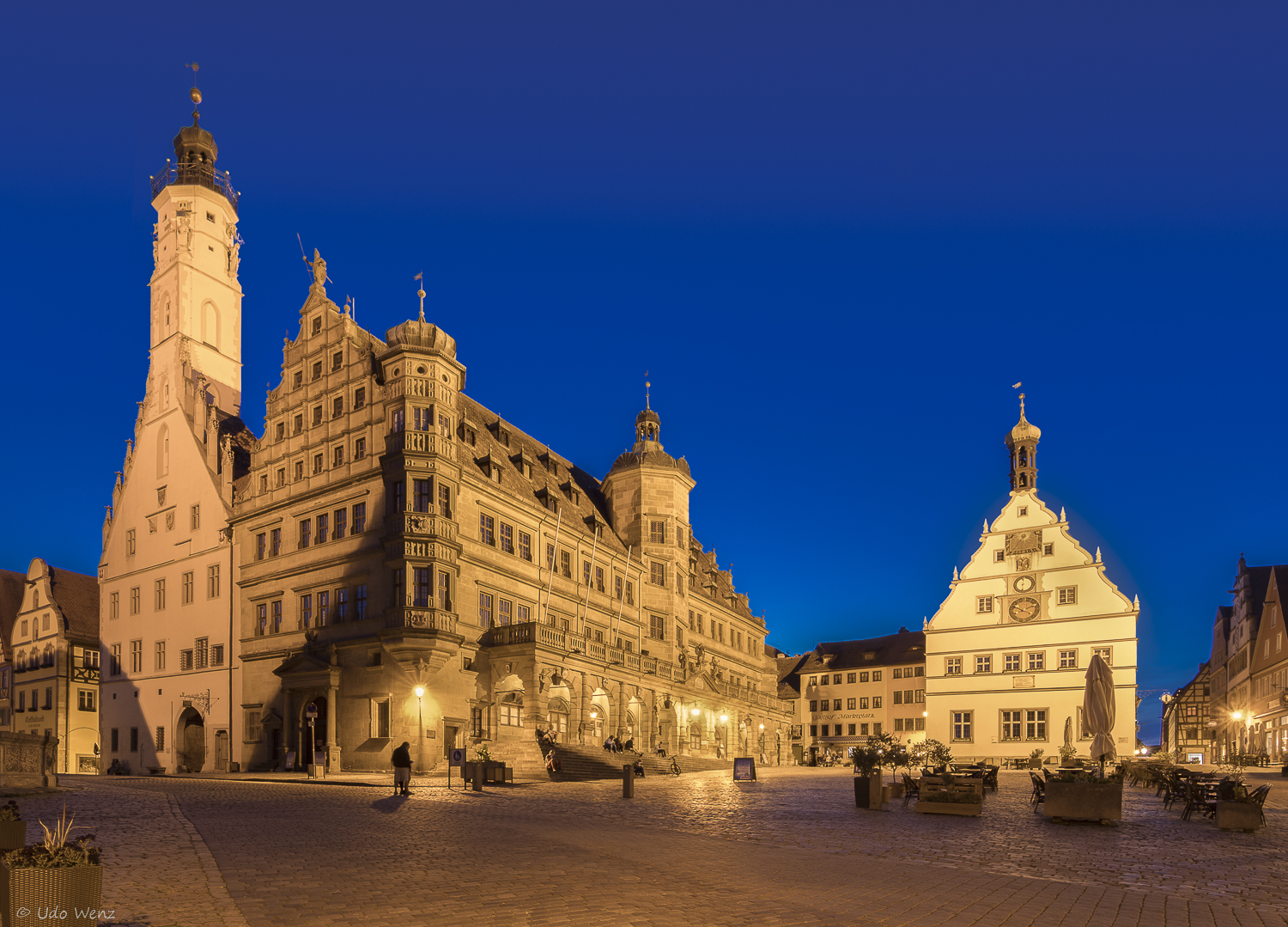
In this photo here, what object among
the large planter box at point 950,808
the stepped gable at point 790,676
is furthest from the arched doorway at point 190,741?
the stepped gable at point 790,676

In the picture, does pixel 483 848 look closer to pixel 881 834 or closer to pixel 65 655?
pixel 881 834

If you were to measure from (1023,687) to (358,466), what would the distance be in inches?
1855

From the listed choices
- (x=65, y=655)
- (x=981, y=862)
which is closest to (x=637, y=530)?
(x=65, y=655)

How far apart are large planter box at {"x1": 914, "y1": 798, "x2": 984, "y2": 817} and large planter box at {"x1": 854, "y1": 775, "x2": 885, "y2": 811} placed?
150 cm

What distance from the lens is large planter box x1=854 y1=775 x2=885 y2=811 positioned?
23812 millimetres

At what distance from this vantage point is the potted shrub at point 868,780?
2386 cm

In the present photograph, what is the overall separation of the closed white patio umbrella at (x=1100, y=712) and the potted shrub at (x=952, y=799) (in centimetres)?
518

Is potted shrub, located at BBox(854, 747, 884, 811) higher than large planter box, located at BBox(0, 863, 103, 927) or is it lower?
lower

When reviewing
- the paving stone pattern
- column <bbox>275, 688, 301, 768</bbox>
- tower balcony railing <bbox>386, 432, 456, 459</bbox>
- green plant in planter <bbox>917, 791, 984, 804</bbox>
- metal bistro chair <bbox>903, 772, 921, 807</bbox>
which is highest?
tower balcony railing <bbox>386, 432, 456, 459</bbox>

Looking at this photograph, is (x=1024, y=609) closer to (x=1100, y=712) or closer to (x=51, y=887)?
(x=1100, y=712)

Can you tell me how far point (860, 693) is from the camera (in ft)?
306

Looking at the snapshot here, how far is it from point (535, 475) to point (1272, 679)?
4531cm

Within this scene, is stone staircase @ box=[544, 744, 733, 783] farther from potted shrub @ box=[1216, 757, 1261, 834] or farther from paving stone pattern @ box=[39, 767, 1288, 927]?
potted shrub @ box=[1216, 757, 1261, 834]

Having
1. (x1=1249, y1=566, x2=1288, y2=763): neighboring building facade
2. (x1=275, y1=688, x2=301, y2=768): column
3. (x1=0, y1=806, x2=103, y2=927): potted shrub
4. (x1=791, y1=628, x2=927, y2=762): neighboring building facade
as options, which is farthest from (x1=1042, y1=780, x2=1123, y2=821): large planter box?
(x1=791, y1=628, x2=927, y2=762): neighboring building facade
